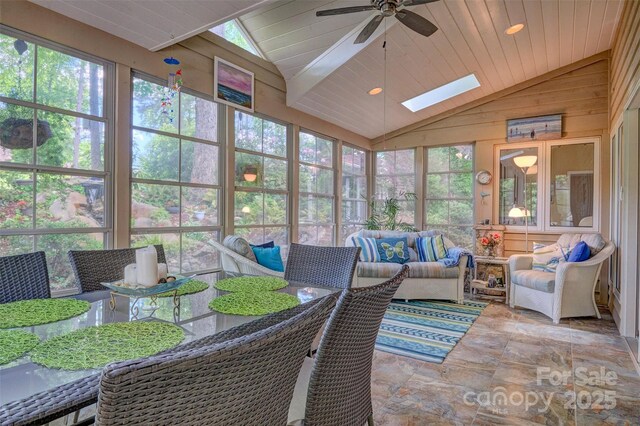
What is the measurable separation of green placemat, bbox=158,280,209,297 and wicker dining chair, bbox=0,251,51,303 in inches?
23.8

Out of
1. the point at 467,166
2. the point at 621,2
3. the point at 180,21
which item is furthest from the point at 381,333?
the point at 621,2

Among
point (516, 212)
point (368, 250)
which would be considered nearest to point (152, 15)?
point (368, 250)

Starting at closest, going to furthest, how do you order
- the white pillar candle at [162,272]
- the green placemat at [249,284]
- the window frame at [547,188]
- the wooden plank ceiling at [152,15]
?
the white pillar candle at [162,272]
the green placemat at [249,284]
the wooden plank ceiling at [152,15]
the window frame at [547,188]

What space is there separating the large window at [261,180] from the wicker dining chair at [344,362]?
10.2 ft

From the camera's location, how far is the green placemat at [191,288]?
1.71m

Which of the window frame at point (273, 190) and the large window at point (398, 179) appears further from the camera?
the large window at point (398, 179)

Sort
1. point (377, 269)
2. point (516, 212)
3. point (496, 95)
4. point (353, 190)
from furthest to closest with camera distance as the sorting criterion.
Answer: point (353, 190), point (496, 95), point (516, 212), point (377, 269)

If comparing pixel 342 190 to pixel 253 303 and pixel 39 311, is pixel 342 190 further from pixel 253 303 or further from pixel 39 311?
pixel 39 311

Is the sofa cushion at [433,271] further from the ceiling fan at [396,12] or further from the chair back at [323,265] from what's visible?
the ceiling fan at [396,12]

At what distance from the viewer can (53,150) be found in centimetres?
275

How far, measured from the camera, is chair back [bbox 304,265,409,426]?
1.14 meters

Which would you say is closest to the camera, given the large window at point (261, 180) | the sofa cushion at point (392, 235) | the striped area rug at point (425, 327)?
the striped area rug at point (425, 327)

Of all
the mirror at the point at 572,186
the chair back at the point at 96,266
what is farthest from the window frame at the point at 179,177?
the mirror at the point at 572,186

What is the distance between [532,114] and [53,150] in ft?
19.8
